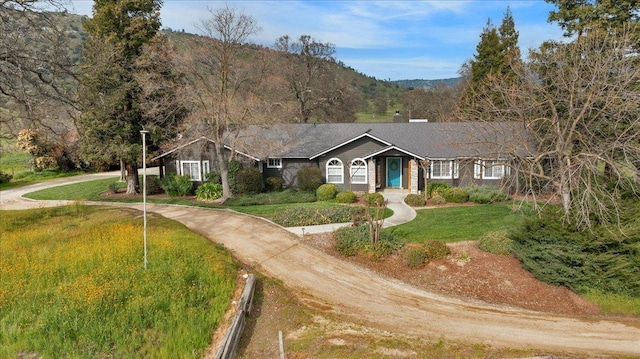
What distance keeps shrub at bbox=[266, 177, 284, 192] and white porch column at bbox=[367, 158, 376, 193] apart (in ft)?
19.3

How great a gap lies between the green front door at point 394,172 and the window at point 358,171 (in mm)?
2066

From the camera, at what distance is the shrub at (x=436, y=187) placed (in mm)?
24422

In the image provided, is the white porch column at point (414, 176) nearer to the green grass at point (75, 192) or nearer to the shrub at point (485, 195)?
the shrub at point (485, 195)

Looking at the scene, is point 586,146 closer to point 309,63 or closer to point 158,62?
point 158,62

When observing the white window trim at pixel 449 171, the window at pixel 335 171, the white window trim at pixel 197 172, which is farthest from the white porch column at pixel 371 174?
the white window trim at pixel 197 172

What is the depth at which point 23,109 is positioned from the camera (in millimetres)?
13461

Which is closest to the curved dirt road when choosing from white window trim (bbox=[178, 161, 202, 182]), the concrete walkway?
the concrete walkway

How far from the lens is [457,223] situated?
17969 millimetres

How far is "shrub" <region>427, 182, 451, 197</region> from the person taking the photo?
24422 millimetres

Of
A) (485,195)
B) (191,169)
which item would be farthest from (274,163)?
(485,195)

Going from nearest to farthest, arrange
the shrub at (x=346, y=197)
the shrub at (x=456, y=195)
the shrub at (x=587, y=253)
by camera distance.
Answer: the shrub at (x=587, y=253), the shrub at (x=456, y=195), the shrub at (x=346, y=197)

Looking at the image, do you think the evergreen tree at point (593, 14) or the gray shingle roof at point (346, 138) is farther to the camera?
the gray shingle roof at point (346, 138)

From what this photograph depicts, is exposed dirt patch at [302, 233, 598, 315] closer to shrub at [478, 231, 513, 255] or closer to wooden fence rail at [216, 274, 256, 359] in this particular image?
shrub at [478, 231, 513, 255]

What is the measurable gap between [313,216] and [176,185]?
12.1 m
